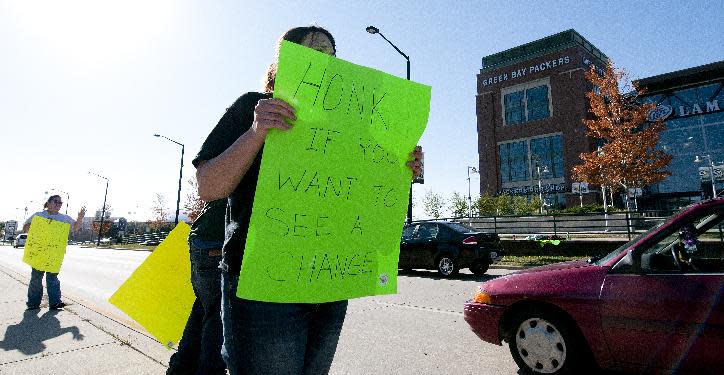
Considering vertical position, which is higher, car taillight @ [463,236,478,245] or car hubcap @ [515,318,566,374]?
car taillight @ [463,236,478,245]

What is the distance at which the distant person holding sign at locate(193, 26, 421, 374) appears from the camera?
4.52 feet

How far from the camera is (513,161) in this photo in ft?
177

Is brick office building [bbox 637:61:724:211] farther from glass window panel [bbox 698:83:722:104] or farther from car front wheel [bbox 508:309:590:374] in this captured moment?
car front wheel [bbox 508:309:590:374]

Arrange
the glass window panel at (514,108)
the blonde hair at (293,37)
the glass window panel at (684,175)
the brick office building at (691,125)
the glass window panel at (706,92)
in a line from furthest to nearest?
the glass window panel at (514,108) < the glass window panel at (684,175) < the glass window panel at (706,92) < the brick office building at (691,125) < the blonde hair at (293,37)

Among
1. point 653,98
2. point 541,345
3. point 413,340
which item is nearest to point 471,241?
point 413,340

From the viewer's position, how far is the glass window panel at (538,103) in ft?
173

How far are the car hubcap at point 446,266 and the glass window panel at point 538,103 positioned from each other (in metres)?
47.1

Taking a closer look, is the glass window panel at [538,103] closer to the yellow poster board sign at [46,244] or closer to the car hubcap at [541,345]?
the car hubcap at [541,345]

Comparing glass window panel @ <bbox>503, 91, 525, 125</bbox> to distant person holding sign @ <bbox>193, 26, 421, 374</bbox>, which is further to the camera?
glass window panel @ <bbox>503, 91, 525, 125</bbox>

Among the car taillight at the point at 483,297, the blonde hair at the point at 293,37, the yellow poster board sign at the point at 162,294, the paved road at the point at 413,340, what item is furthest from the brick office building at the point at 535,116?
the blonde hair at the point at 293,37

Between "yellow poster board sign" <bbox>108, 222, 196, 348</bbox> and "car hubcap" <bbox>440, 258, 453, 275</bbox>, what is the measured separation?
8526 millimetres

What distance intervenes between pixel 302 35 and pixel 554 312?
318cm

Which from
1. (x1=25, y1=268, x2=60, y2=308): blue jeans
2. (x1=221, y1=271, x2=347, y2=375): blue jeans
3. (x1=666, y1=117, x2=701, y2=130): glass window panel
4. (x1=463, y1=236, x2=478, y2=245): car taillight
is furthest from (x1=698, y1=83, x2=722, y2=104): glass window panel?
(x1=221, y1=271, x2=347, y2=375): blue jeans

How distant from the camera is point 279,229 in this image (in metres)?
1.45
